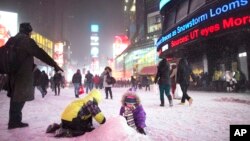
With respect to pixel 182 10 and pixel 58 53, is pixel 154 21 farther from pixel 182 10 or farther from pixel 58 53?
pixel 58 53

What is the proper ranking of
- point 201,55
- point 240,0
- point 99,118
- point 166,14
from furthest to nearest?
point 166,14, point 201,55, point 240,0, point 99,118

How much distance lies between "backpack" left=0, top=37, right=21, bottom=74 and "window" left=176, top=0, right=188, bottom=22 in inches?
932

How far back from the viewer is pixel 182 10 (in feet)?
95.7

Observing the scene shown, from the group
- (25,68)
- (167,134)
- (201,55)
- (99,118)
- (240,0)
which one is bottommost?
(167,134)

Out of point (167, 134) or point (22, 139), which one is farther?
point (167, 134)

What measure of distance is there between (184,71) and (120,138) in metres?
8.02

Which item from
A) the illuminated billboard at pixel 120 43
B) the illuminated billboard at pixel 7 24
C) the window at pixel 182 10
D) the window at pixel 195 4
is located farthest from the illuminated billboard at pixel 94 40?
the window at pixel 195 4

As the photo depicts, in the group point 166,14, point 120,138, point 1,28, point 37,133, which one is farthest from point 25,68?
point 1,28

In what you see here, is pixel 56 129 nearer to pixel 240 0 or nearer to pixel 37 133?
pixel 37 133

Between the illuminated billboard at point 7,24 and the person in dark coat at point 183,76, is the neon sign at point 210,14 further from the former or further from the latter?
the illuminated billboard at point 7,24

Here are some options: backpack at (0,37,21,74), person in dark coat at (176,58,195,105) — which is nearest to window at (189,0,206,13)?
person in dark coat at (176,58,195,105)

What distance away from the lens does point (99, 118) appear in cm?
552

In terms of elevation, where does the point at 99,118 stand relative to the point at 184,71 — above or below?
below

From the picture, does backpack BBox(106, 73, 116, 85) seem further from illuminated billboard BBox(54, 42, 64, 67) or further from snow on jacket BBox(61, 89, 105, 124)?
illuminated billboard BBox(54, 42, 64, 67)
